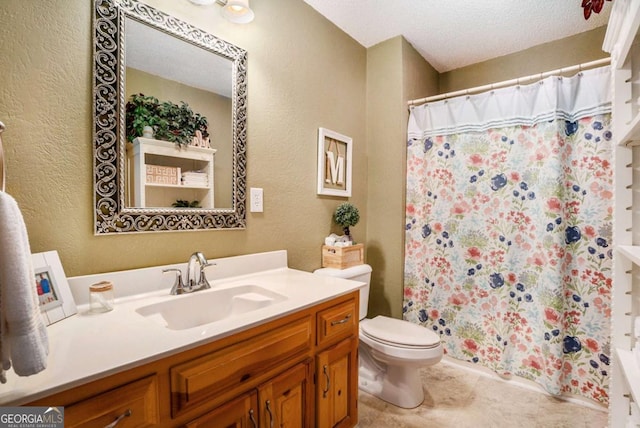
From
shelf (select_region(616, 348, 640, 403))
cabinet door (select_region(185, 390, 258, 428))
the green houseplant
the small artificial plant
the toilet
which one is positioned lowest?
the toilet

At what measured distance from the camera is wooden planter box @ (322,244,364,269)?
6.23 ft

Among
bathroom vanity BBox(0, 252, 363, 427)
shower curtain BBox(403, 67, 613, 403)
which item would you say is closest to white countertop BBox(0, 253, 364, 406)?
bathroom vanity BBox(0, 252, 363, 427)

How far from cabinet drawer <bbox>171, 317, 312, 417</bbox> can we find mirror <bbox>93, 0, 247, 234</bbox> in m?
0.63

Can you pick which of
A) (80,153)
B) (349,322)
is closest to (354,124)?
(349,322)

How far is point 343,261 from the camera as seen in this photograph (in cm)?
191

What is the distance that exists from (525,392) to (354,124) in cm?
209

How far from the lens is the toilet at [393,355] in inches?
64.1

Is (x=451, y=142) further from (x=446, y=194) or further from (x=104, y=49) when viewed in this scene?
(x=104, y=49)

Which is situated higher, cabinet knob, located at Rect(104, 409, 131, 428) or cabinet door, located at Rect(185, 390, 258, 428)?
cabinet knob, located at Rect(104, 409, 131, 428)

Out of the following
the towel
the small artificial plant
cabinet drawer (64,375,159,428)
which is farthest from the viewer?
the small artificial plant

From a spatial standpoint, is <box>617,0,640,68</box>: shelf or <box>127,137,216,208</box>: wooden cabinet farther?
<box>127,137,216,208</box>: wooden cabinet

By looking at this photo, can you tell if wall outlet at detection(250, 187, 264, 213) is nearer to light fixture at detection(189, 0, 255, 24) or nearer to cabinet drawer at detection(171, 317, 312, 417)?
cabinet drawer at detection(171, 317, 312, 417)

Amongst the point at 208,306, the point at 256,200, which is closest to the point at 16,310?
the point at 208,306

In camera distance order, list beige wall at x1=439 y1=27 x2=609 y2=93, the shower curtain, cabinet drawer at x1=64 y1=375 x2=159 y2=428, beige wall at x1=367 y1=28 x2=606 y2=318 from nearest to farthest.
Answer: cabinet drawer at x1=64 y1=375 x2=159 y2=428 < the shower curtain < beige wall at x1=439 y1=27 x2=609 y2=93 < beige wall at x1=367 y1=28 x2=606 y2=318
